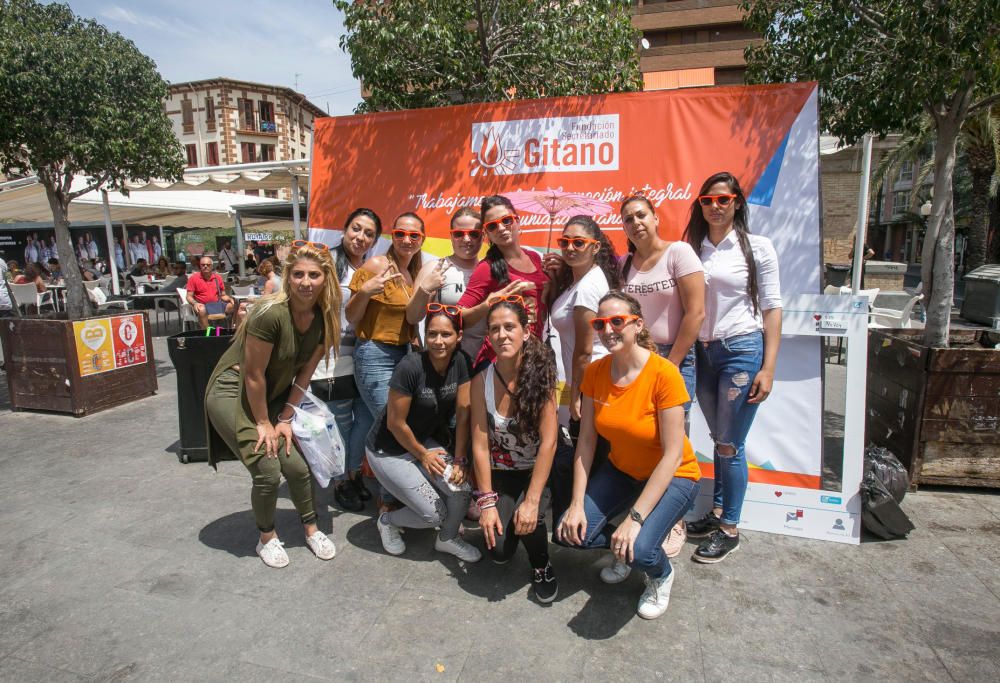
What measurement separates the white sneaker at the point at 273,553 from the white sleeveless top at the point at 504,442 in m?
1.20

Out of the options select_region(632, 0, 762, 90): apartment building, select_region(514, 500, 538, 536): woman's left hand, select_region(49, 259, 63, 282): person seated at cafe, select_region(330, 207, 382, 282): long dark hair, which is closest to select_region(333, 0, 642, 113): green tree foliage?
select_region(330, 207, 382, 282): long dark hair

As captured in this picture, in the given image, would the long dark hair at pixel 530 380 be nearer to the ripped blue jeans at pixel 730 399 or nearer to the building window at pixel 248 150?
the ripped blue jeans at pixel 730 399

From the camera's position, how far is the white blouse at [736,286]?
9.71 feet

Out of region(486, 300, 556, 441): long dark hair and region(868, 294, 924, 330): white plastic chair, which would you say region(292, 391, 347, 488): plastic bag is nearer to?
region(486, 300, 556, 441): long dark hair

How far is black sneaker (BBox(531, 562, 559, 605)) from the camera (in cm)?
268

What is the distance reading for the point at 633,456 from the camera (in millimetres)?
2678

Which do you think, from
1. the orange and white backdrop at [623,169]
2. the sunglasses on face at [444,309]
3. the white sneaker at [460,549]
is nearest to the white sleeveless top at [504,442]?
the sunglasses on face at [444,309]

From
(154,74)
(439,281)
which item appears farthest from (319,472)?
(154,74)

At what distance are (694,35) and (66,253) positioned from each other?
38.6 meters

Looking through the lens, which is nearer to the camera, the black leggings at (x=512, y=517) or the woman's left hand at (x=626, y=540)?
the woman's left hand at (x=626, y=540)

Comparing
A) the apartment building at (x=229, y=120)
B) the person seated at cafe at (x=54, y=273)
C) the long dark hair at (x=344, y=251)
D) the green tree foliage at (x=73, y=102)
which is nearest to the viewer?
the long dark hair at (x=344, y=251)

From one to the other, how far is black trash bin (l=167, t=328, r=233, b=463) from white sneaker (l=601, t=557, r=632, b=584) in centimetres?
292

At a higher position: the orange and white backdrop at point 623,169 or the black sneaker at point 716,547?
the orange and white backdrop at point 623,169

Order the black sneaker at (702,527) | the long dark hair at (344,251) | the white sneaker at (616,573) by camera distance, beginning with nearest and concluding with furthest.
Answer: the white sneaker at (616,573)
the black sneaker at (702,527)
the long dark hair at (344,251)
